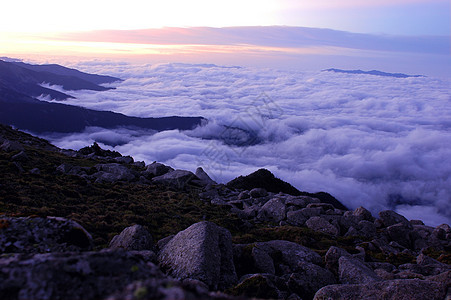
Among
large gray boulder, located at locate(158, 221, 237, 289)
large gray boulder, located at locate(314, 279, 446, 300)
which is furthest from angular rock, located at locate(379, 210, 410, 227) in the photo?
large gray boulder, located at locate(158, 221, 237, 289)

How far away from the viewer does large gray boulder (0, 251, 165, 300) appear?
10.2ft

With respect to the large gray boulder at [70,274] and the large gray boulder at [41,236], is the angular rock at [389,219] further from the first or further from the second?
the large gray boulder at [70,274]

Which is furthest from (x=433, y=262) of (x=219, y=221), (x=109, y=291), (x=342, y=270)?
(x=109, y=291)

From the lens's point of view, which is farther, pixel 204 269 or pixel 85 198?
pixel 85 198

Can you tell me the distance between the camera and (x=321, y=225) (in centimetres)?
2692

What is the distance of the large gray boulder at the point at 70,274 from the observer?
3123mm

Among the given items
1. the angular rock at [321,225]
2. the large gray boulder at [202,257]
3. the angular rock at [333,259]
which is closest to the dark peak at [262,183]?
the angular rock at [321,225]

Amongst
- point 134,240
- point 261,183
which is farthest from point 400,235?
point 261,183

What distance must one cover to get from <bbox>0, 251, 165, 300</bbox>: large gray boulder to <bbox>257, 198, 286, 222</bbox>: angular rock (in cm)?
2598

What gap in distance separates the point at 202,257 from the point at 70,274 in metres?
7.35

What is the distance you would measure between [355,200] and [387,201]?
52597 mm

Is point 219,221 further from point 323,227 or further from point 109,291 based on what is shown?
point 109,291

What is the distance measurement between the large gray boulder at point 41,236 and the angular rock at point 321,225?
76.3 feet

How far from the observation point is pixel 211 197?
117 feet
